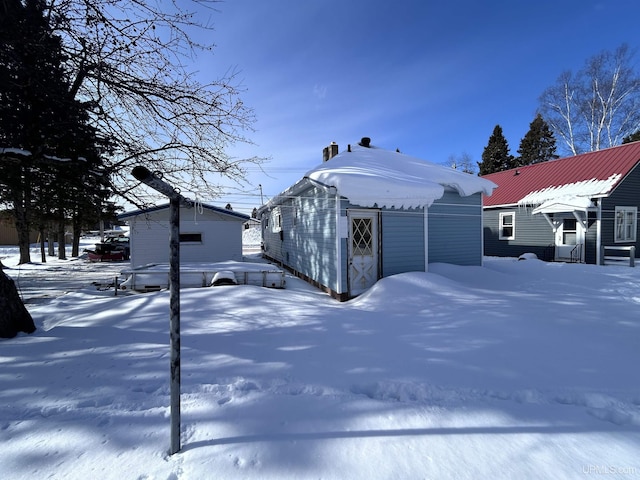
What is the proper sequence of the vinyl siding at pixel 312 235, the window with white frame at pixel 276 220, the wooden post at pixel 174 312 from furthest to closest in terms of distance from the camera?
the window with white frame at pixel 276 220
the vinyl siding at pixel 312 235
the wooden post at pixel 174 312

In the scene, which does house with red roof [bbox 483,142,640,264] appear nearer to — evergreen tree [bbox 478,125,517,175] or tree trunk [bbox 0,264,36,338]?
tree trunk [bbox 0,264,36,338]

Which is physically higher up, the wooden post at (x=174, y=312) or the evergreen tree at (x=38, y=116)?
the evergreen tree at (x=38, y=116)

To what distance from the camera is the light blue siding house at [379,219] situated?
24.9ft

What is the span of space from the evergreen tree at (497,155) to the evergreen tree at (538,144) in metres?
1.76

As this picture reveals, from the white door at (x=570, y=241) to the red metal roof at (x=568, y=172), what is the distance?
207 cm

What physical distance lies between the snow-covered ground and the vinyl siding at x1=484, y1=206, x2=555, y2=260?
33.6ft

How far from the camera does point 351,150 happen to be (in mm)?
10930

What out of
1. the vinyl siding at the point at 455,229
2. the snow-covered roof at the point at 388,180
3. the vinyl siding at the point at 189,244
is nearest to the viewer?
the snow-covered roof at the point at 388,180

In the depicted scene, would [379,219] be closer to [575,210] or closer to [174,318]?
[174,318]

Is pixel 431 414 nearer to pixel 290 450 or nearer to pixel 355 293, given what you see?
pixel 290 450

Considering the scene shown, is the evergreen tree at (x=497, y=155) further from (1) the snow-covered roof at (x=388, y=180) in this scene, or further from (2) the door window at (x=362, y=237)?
(2) the door window at (x=362, y=237)

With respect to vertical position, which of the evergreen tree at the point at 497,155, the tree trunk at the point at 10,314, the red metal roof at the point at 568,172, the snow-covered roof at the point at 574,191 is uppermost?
the evergreen tree at the point at 497,155

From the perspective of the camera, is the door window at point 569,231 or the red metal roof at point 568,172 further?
the door window at point 569,231

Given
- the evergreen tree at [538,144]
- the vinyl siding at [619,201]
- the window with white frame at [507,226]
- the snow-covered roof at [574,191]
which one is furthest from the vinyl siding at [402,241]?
the evergreen tree at [538,144]
